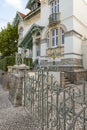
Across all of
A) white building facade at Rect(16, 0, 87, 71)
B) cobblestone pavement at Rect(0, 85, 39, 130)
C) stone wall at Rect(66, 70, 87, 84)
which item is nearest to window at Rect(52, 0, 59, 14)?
white building facade at Rect(16, 0, 87, 71)

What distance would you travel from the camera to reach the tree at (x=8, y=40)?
91.5 feet

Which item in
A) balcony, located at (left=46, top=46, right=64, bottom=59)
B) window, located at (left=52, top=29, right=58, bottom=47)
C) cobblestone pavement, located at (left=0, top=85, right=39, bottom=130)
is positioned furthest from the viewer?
window, located at (left=52, top=29, right=58, bottom=47)

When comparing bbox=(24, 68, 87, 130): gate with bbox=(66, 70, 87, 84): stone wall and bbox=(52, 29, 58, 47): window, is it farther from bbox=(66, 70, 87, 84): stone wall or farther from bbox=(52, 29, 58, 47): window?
bbox=(52, 29, 58, 47): window

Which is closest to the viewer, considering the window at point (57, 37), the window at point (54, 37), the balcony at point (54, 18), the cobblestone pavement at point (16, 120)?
the cobblestone pavement at point (16, 120)

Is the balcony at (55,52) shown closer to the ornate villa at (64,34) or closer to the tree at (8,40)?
the ornate villa at (64,34)

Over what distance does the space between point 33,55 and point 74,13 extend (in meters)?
8.16

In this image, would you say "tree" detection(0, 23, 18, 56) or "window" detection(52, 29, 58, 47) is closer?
"window" detection(52, 29, 58, 47)

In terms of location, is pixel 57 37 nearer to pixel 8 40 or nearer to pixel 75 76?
pixel 75 76

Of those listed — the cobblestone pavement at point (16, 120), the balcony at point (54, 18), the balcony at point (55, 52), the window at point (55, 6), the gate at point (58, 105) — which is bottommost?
the cobblestone pavement at point (16, 120)

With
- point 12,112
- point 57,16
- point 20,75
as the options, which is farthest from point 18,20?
point 12,112

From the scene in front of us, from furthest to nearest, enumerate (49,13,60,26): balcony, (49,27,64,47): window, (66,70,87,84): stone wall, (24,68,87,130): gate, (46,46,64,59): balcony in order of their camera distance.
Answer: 1. (49,13,60,26): balcony
2. (49,27,64,47): window
3. (46,46,64,59): balcony
4. (66,70,87,84): stone wall
5. (24,68,87,130): gate

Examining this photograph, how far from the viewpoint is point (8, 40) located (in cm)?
2823

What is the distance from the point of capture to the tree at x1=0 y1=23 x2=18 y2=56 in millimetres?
27875

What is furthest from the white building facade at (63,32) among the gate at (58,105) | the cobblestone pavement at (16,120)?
the gate at (58,105)
